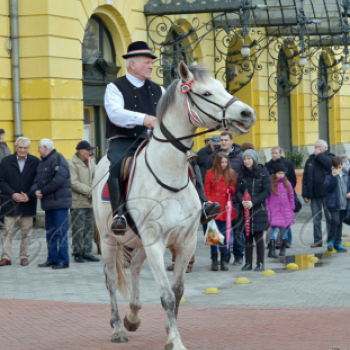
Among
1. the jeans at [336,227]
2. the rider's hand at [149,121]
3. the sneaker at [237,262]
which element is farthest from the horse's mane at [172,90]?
the jeans at [336,227]

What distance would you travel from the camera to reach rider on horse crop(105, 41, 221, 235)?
6.33 metres

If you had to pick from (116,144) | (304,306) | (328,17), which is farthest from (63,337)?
(328,17)

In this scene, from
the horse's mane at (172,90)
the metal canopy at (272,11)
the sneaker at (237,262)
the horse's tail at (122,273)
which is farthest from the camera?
the metal canopy at (272,11)

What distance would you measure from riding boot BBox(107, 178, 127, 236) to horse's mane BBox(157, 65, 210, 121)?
0.77 meters

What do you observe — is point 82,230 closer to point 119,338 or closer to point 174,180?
point 119,338

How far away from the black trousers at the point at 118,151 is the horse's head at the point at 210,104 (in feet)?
3.01

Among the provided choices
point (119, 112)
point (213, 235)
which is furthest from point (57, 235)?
point (119, 112)

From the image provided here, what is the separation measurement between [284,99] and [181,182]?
70.2 feet

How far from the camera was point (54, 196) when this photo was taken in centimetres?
1132

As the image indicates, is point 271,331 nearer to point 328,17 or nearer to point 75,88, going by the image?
point 75,88

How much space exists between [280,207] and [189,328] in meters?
5.67

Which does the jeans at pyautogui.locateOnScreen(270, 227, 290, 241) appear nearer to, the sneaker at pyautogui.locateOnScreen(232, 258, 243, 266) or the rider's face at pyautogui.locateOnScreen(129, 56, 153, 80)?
the sneaker at pyautogui.locateOnScreen(232, 258, 243, 266)

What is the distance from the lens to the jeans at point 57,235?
443 inches

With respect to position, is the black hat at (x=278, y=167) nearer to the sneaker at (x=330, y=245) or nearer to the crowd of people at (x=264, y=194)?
the crowd of people at (x=264, y=194)
